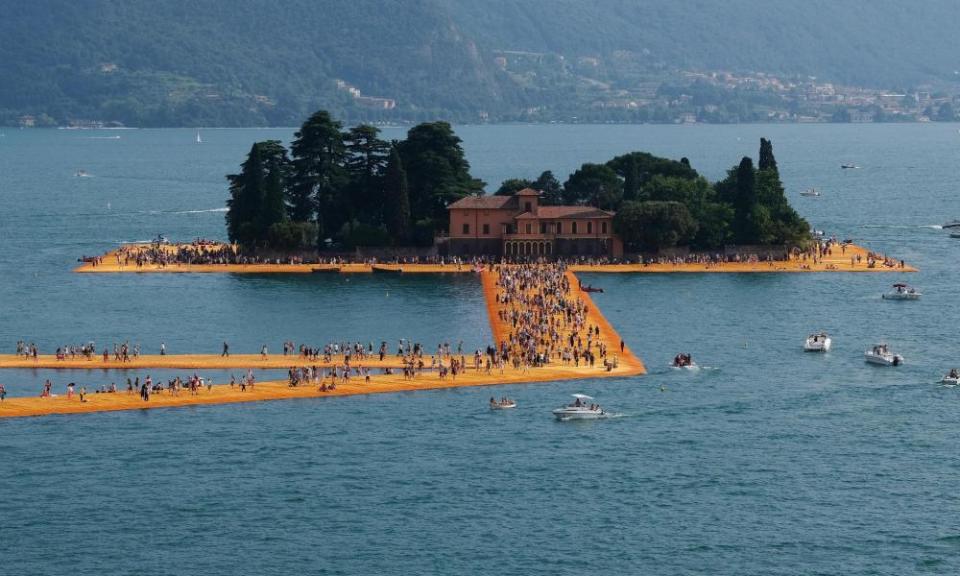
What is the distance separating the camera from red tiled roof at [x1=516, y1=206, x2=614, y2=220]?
154m

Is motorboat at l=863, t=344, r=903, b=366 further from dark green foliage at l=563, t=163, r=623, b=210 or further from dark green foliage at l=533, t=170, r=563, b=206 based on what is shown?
dark green foliage at l=533, t=170, r=563, b=206

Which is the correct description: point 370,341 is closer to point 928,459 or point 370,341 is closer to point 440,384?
point 440,384

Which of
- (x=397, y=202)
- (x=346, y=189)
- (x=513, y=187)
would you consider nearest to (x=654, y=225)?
(x=513, y=187)

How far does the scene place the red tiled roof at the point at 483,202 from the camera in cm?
15400

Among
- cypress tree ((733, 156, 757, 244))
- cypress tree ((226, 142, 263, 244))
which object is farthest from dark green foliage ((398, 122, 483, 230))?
cypress tree ((733, 156, 757, 244))

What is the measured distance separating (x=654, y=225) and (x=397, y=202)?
835 inches

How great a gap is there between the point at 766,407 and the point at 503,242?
64.0 metres

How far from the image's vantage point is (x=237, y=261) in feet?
504

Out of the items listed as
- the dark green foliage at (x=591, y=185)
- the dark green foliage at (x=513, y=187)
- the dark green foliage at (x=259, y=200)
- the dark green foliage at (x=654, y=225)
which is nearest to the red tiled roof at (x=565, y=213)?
the dark green foliage at (x=654, y=225)

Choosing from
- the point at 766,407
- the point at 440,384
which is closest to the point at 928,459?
the point at 766,407

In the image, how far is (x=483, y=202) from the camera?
508ft

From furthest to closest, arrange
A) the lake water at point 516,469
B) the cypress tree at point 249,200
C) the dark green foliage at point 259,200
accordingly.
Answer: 1. the cypress tree at point 249,200
2. the dark green foliage at point 259,200
3. the lake water at point 516,469

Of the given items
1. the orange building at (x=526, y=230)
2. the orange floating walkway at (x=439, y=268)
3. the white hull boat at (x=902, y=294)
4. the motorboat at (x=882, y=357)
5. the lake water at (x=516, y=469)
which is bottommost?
the lake water at (x=516, y=469)

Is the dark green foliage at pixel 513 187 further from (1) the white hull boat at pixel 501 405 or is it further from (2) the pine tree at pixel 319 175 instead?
(1) the white hull boat at pixel 501 405
